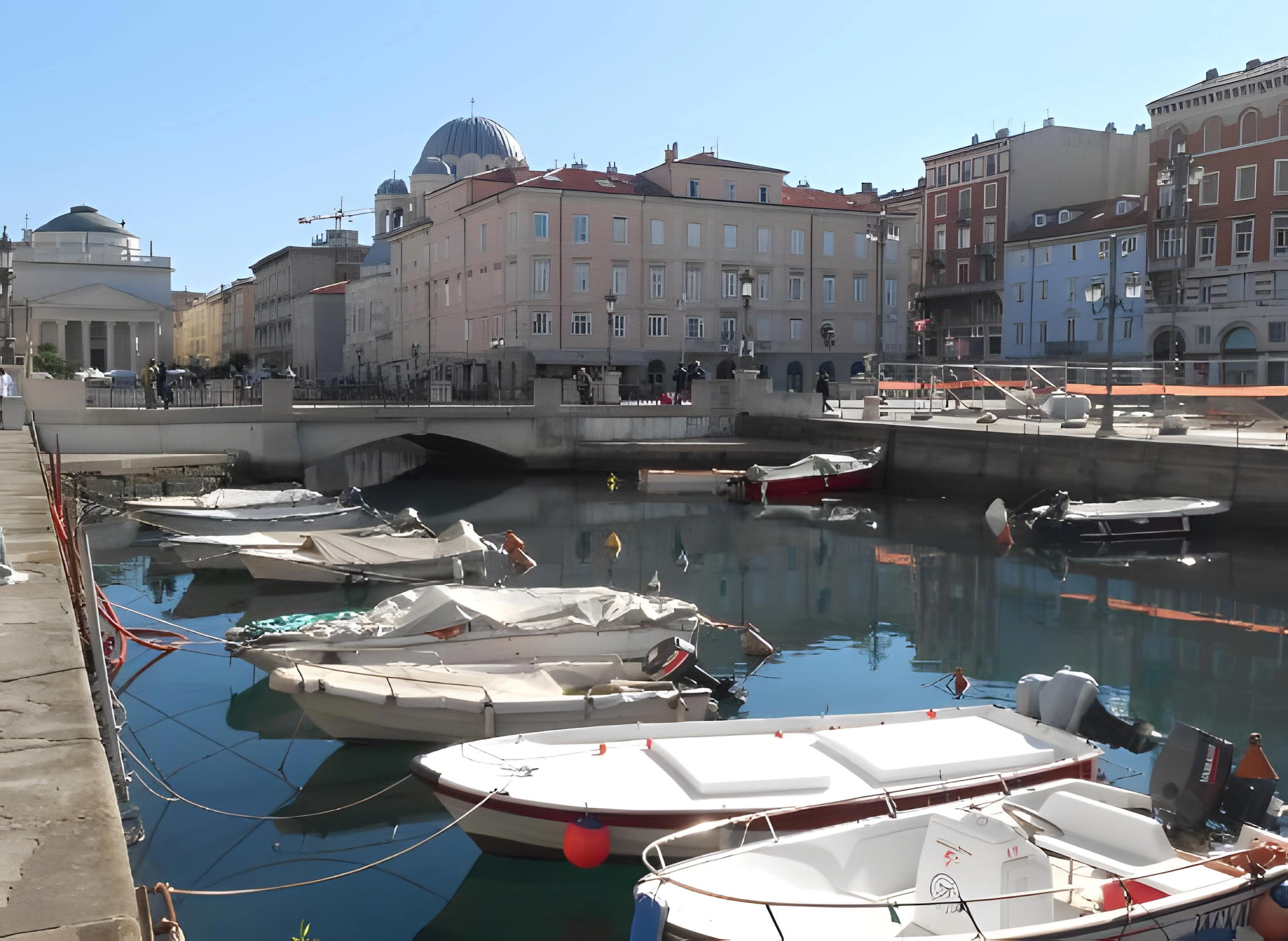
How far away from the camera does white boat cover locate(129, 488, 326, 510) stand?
3288 cm

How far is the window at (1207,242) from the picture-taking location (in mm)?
68688

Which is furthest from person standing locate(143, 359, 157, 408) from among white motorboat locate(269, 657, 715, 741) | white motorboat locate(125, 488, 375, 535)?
white motorboat locate(269, 657, 715, 741)

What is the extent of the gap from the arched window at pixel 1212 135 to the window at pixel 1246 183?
7.37ft

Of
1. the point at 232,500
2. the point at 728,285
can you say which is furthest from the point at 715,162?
the point at 232,500

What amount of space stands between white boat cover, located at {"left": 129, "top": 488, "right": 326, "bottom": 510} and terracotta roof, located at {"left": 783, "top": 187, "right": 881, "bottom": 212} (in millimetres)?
52213

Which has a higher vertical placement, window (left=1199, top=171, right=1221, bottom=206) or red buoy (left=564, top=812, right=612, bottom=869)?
window (left=1199, top=171, right=1221, bottom=206)

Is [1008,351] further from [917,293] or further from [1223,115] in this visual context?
[1223,115]

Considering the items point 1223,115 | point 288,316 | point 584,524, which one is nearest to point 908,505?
point 584,524

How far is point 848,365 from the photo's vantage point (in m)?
81.7

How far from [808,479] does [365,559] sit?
74.5 ft

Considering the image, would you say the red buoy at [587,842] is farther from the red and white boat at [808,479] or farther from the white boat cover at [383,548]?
the red and white boat at [808,479]

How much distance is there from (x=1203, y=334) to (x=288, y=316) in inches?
3724

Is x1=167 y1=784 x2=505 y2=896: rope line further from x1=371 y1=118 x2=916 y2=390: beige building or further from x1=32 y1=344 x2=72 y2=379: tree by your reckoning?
x1=32 y1=344 x2=72 y2=379: tree

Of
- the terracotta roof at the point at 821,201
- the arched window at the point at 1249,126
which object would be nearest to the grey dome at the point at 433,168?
the terracotta roof at the point at 821,201
